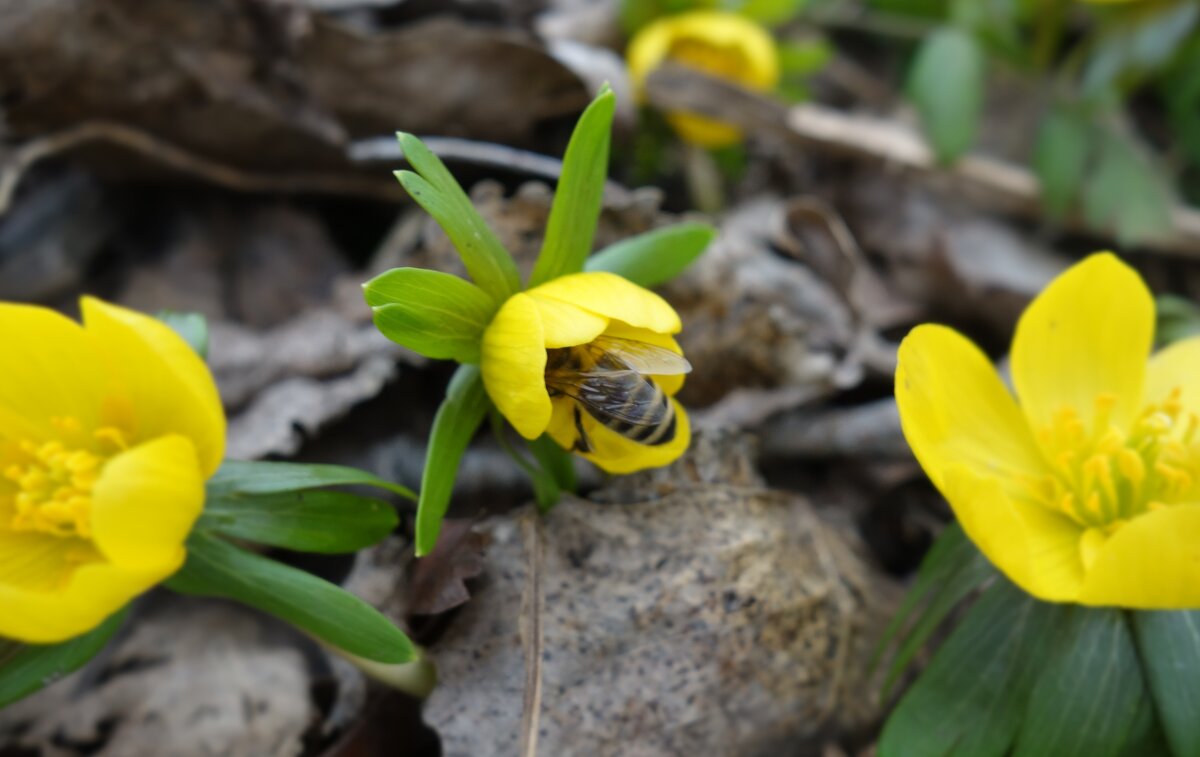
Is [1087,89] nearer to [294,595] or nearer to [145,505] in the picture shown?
[294,595]

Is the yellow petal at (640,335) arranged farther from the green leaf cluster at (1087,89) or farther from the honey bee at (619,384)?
the green leaf cluster at (1087,89)

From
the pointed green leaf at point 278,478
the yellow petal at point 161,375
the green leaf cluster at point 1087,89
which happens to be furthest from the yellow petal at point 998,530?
the green leaf cluster at point 1087,89

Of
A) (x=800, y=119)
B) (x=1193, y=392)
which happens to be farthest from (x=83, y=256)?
(x=1193, y=392)

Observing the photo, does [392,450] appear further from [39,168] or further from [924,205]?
[924,205]

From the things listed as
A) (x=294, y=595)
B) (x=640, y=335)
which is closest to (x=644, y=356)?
(x=640, y=335)

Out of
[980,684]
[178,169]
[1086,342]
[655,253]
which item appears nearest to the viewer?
[980,684]

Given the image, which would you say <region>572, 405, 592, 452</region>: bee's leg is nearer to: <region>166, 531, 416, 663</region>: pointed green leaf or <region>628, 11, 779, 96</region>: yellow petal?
<region>166, 531, 416, 663</region>: pointed green leaf

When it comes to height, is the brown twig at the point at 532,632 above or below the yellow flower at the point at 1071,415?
below
